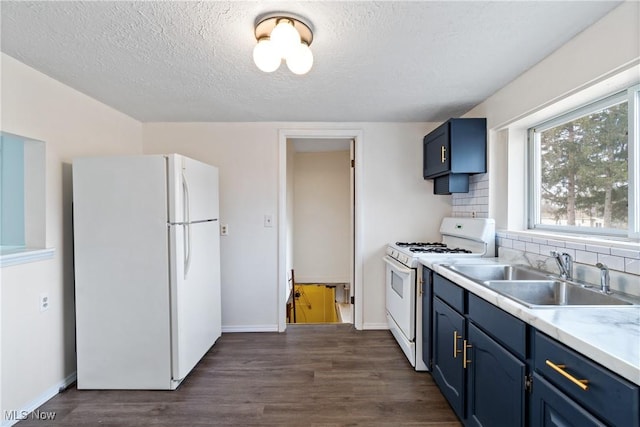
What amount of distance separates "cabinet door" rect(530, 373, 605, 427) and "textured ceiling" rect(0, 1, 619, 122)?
5.12ft

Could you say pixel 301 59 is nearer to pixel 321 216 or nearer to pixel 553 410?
pixel 553 410

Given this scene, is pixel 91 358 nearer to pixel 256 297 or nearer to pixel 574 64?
pixel 256 297

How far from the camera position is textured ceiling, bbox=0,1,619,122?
53.5 inches

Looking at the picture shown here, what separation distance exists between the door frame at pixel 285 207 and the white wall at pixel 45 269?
1.60m

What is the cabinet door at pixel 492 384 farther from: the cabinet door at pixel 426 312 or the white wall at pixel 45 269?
the white wall at pixel 45 269

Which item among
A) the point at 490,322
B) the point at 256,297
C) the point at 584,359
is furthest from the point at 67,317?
the point at 584,359

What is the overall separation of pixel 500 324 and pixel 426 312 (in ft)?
3.16

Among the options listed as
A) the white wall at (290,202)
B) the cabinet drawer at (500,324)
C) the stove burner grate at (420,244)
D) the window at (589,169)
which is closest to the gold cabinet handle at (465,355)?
the cabinet drawer at (500,324)

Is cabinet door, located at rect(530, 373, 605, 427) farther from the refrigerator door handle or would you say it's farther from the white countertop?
the refrigerator door handle

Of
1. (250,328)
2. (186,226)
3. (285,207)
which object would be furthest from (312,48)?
(250,328)

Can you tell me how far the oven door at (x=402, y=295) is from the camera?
239 centimetres

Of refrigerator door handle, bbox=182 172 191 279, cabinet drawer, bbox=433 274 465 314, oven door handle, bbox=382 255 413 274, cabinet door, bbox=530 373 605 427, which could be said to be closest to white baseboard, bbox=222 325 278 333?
refrigerator door handle, bbox=182 172 191 279

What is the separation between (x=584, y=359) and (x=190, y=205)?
88.8 inches

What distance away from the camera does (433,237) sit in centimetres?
322
